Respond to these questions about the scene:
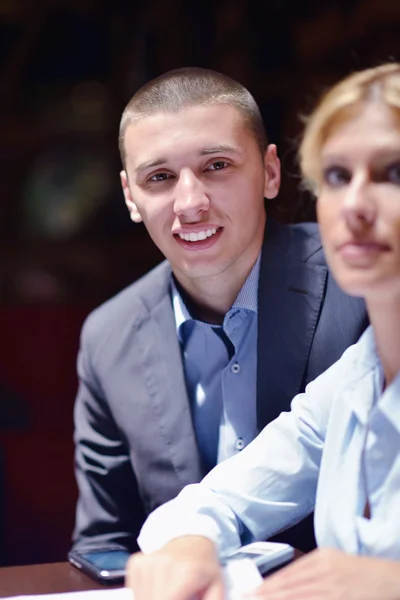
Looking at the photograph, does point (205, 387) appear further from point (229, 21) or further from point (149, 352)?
point (229, 21)

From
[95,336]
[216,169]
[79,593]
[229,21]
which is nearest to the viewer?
[79,593]

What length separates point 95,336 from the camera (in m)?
1.24

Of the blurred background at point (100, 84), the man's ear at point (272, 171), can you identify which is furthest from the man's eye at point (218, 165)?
the blurred background at point (100, 84)

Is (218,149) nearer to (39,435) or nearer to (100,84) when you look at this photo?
(39,435)

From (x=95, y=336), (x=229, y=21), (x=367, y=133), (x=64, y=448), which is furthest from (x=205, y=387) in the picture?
(x=229, y=21)

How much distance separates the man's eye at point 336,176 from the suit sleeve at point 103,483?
0.63 m

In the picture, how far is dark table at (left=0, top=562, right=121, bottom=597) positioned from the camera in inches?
32.3

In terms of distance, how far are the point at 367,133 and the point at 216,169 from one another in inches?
13.1

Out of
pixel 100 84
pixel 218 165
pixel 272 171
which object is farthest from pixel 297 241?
pixel 100 84

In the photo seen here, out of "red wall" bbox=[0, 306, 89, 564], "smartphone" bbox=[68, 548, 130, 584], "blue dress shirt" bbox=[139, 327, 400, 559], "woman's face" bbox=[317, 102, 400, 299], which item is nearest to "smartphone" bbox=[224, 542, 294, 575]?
"blue dress shirt" bbox=[139, 327, 400, 559]

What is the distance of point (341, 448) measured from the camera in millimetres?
721

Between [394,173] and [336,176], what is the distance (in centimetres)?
5

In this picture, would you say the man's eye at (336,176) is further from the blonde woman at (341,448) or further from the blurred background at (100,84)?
the blurred background at (100,84)

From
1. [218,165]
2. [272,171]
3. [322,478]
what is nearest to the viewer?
[322,478]
